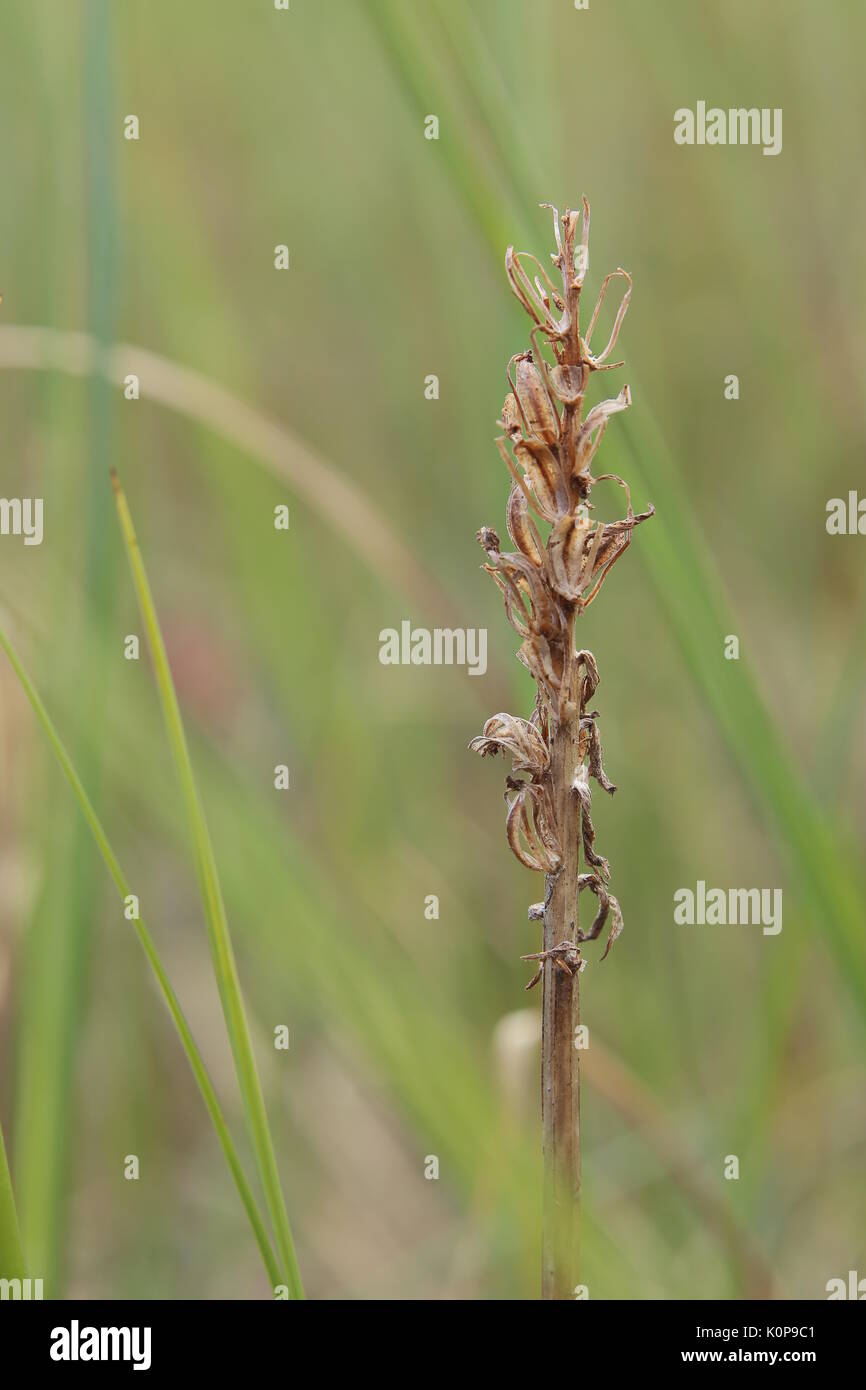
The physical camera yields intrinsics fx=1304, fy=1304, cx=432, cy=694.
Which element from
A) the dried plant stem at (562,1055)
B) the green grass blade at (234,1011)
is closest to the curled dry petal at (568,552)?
the dried plant stem at (562,1055)

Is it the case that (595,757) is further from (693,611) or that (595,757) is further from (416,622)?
(416,622)

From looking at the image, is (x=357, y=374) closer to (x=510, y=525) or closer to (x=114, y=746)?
(x=114, y=746)

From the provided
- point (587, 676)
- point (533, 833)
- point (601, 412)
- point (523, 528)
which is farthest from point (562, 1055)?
point (601, 412)

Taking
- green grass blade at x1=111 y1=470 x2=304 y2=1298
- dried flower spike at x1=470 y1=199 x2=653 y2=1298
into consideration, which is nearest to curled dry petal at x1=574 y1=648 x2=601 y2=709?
dried flower spike at x1=470 y1=199 x2=653 y2=1298

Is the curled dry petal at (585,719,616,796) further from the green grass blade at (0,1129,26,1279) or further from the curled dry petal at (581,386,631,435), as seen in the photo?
the green grass blade at (0,1129,26,1279)

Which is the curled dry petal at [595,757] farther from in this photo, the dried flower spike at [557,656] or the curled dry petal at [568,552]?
the curled dry petal at [568,552]

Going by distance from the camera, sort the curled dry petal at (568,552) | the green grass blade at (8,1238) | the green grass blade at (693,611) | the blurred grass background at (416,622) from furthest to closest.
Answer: the blurred grass background at (416,622), the green grass blade at (693,611), the green grass blade at (8,1238), the curled dry petal at (568,552)
